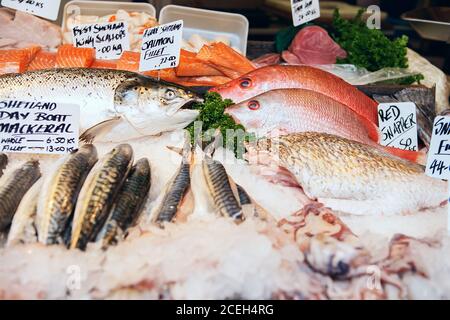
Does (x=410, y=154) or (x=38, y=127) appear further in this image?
(x=410, y=154)

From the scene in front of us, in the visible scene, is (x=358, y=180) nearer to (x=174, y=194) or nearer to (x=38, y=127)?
(x=174, y=194)

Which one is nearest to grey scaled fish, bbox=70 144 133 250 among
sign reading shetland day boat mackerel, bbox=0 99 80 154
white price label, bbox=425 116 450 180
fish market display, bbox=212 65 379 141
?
sign reading shetland day boat mackerel, bbox=0 99 80 154

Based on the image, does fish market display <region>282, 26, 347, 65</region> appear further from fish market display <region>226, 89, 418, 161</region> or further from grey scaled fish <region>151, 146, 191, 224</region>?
grey scaled fish <region>151, 146, 191, 224</region>

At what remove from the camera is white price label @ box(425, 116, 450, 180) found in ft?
6.32

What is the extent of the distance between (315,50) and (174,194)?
230 centimetres

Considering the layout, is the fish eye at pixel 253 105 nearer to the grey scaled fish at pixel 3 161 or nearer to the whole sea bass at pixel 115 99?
the whole sea bass at pixel 115 99

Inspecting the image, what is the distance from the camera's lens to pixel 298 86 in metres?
2.56

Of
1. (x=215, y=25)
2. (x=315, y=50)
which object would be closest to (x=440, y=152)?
(x=315, y=50)

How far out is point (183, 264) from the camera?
1.42 m

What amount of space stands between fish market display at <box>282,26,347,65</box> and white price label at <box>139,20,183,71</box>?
141 centimetres

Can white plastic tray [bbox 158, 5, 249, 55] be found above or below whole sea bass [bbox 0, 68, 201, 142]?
above

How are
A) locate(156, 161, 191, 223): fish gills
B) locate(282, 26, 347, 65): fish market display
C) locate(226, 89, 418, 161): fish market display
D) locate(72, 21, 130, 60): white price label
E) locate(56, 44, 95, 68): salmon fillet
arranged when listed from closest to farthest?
1. locate(156, 161, 191, 223): fish gills
2. locate(226, 89, 418, 161): fish market display
3. locate(56, 44, 95, 68): salmon fillet
4. locate(72, 21, 130, 60): white price label
5. locate(282, 26, 347, 65): fish market display
